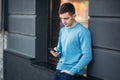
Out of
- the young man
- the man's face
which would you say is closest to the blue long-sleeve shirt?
the young man

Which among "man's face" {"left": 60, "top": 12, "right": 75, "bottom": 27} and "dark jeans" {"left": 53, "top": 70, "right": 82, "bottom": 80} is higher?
"man's face" {"left": 60, "top": 12, "right": 75, "bottom": 27}

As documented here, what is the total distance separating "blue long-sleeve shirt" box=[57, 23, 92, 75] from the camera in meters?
5.34

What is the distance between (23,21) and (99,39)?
9.93 ft

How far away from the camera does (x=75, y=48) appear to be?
5.54 metres

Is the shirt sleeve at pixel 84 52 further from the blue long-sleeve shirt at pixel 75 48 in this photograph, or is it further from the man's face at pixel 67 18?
the man's face at pixel 67 18

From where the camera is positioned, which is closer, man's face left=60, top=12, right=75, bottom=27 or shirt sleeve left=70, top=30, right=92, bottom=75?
shirt sleeve left=70, top=30, right=92, bottom=75

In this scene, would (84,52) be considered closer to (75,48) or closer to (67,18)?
(75,48)

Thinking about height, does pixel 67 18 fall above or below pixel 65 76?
above

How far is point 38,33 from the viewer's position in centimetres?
772

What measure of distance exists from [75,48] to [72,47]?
0.15ft

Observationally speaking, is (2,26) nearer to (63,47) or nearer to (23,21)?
(23,21)

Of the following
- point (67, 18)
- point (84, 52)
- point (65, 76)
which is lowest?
point (65, 76)

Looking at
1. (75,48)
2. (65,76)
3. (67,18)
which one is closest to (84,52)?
(75,48)

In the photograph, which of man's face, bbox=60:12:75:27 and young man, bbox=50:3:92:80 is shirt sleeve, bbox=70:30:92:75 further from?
man's face, bbox=60:12:75:27
